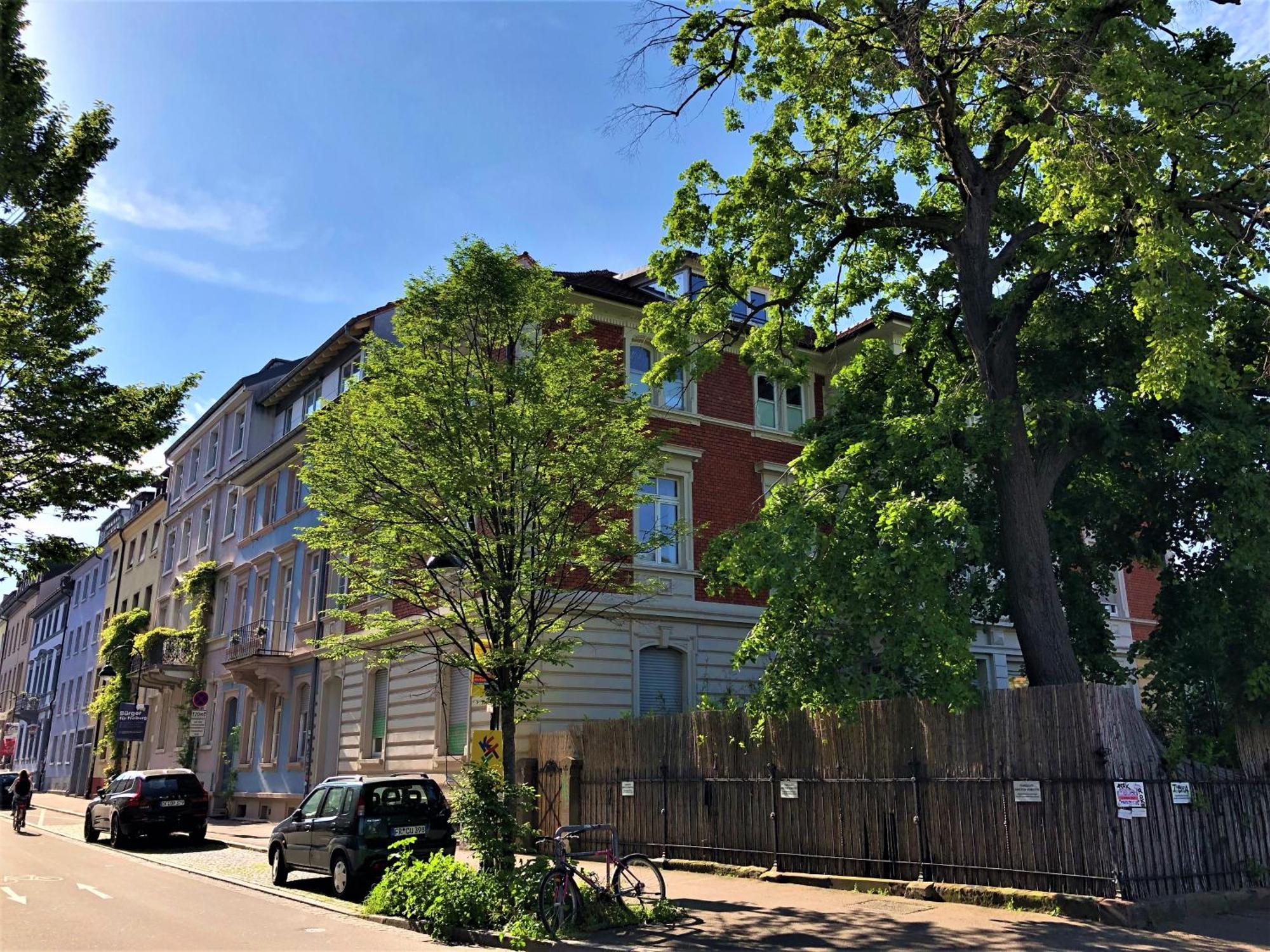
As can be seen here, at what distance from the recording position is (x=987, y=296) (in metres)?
14.5

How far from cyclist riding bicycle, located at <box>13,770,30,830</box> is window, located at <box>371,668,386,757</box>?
10.6 meters

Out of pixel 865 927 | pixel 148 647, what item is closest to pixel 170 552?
pixel 148 647

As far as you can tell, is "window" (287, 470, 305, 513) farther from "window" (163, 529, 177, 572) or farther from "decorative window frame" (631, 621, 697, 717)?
"window" (163, 529, 177, 572)

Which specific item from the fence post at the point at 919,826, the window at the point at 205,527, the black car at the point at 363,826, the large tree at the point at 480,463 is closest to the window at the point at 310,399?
the window at the point at 205,527

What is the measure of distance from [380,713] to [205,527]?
20.0 metres

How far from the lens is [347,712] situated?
2567 centimetres

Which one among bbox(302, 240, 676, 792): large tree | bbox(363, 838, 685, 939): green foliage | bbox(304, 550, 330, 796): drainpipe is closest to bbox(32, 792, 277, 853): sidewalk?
bbox(304, 550, 330, 796): drainpipe

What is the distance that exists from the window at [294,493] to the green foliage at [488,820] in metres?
21.3

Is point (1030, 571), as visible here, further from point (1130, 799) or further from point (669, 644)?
point (669, 644)

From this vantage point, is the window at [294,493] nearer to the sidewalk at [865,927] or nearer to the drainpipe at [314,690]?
the drainpipe at [314,690]

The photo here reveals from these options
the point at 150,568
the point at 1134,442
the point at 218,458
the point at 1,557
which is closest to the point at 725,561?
the point at 1134,442

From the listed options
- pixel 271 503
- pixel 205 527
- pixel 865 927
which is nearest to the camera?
pixel 865 927

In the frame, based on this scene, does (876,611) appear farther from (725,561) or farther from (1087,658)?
(1087,658)

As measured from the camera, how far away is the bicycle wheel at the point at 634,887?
1057 cm
